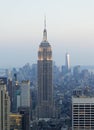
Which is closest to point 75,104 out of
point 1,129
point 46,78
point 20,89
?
point 1,129

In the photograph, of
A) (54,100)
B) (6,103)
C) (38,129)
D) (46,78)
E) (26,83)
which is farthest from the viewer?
(46,78)

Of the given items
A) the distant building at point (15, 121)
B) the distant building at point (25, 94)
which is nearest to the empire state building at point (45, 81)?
the distant building at point (25, 94)

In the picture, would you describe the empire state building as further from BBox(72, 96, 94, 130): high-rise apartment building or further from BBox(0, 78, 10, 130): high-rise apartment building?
BBox(72, 96, 94, 130): high-rise apartment building

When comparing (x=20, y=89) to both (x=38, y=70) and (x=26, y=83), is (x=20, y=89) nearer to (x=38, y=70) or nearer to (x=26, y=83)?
(x=26, y=83)

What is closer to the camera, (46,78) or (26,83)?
(26,83)

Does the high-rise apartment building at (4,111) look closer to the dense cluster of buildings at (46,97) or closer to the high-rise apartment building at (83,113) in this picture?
the dense cluster of buildings at (46,97)

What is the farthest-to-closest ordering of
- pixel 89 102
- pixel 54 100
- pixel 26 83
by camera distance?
pixel 54 100, pixel 26 83, pixel 89 102
